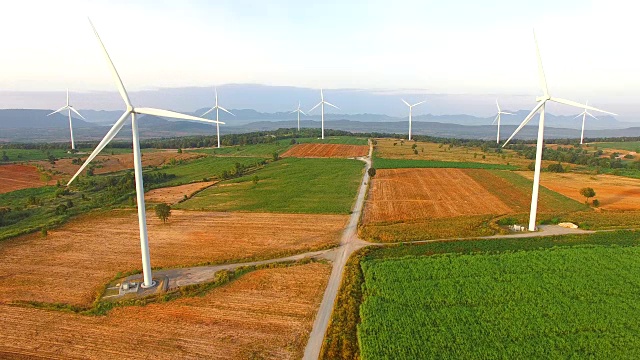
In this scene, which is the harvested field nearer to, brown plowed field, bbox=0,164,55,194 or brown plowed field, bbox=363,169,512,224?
brown plowed field, bbox=0,164,55,194

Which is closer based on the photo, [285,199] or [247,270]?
[247,270]

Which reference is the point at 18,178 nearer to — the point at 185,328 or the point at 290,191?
the point at 290,191

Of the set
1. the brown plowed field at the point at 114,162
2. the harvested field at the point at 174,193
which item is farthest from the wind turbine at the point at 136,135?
the brown plowed field at the point at 114,162

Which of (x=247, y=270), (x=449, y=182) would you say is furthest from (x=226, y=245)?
(x=449, y=182)

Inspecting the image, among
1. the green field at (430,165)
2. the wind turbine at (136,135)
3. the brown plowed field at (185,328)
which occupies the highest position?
the wind turbine at (136,135)

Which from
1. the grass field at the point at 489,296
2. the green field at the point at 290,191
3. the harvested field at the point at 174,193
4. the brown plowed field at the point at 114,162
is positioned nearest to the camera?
the grass field at the point at 489,296

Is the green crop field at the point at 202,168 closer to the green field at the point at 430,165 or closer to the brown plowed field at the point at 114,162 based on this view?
the brown plowed field at the point at 114,162

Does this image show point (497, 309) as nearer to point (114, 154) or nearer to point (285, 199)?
point (285, 199)
